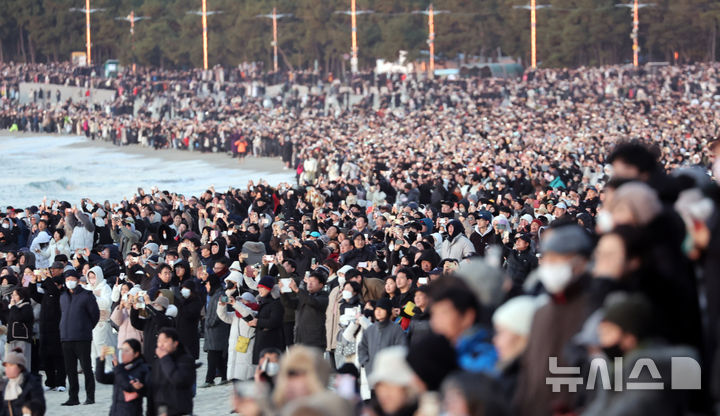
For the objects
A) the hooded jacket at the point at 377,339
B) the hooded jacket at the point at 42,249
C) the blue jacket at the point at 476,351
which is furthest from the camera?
the hooded jacket at the point at 42,249

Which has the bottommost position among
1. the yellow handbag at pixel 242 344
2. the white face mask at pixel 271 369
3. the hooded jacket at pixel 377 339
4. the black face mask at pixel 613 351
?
the yellow handbag at pixel 242 344

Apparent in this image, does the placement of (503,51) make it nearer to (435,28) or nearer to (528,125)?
(435,28)

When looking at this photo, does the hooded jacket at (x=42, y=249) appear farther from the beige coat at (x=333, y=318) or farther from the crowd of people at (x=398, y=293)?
the beige coat at (x=333, y=318)

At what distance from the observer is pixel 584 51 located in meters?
85.8

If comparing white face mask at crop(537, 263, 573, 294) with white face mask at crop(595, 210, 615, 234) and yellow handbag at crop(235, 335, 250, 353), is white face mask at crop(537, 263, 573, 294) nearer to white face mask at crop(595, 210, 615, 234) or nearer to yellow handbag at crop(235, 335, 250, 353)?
white face mask at crop(595, 210, 615, 234)

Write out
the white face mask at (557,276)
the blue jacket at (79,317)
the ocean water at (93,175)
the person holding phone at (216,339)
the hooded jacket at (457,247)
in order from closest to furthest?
the white face mask at (557,276) < the blue jacket at (79,317) < the person holding phone at (216,339) < the hooded jacket at (457,247) < the ocean water at (93,175)

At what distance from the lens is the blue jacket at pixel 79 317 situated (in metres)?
13.2

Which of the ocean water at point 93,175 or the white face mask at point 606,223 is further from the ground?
the white face mask at point 606,223

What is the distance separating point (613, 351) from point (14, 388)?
5823 mm

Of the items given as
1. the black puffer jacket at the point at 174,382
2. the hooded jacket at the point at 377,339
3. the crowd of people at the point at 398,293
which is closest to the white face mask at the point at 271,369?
the crowd of people at the point at 398,293

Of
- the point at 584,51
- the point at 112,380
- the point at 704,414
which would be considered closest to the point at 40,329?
the point at 112,380

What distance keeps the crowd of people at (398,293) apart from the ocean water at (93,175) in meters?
16.0

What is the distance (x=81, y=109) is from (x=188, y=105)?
21.8 feet

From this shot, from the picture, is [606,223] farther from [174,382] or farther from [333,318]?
[333,318]
